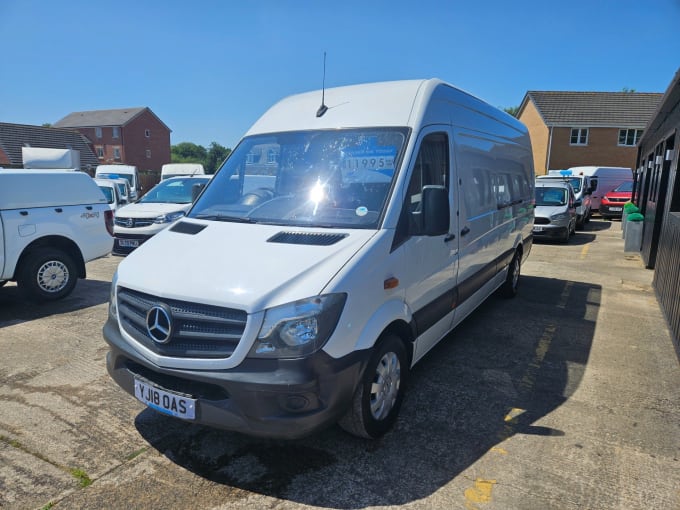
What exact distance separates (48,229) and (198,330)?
5.23 metres

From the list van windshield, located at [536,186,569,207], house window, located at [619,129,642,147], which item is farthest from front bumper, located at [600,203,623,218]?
house window, located at [619,129,642,147]

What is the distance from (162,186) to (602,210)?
808 inches

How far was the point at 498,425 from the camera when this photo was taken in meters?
3.47

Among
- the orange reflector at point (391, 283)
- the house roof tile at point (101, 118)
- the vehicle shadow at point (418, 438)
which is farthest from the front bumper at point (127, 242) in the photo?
the house roof tile at point (101, 118)

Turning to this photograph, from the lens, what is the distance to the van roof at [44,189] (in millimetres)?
6215

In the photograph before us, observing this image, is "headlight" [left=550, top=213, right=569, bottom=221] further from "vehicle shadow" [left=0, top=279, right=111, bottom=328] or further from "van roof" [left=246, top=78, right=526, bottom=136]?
"vehicle shadow" [left=0, top=279, right=111, bottom=328]

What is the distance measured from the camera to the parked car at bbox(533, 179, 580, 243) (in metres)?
13.3

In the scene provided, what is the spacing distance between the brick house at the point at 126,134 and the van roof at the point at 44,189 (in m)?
52.8

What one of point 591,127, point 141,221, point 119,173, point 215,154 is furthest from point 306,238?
point 215,154

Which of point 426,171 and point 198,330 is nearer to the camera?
point 198,330

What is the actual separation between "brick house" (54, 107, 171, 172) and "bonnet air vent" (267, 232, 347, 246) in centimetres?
5809

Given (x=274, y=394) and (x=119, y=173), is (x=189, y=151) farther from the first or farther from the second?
(x=274, y=394)

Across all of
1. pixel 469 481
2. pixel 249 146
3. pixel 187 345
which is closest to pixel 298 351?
pixel 187 345

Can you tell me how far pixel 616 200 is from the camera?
861 inches
